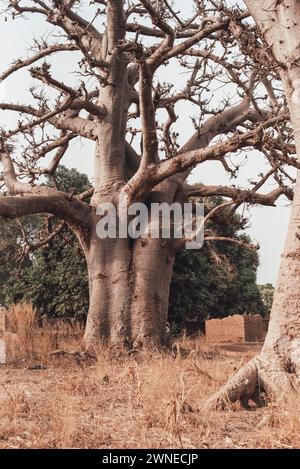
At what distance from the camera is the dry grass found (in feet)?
10.2

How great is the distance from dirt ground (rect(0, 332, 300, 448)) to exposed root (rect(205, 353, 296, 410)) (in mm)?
116

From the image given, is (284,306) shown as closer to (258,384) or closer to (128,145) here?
(258,384)

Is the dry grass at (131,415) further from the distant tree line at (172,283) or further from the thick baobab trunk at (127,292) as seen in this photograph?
the distant tree line at (172,283)

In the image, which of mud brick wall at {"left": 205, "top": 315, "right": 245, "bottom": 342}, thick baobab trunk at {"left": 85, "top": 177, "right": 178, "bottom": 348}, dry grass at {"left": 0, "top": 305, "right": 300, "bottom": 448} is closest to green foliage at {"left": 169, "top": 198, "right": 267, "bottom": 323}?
mud brick wall at {"left": 205, "top": 315, "right": 245, "bottom": 342}

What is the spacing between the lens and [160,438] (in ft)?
10.3

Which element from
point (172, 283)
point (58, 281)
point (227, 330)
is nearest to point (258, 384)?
point (227, 330)

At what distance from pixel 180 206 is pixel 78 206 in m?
1.54

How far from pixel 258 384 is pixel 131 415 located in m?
1.13

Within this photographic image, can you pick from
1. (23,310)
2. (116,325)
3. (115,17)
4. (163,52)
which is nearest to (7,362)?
(116,325)

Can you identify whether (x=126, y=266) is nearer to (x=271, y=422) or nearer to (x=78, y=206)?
(x=78, y=206)

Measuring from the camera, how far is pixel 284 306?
443 cm

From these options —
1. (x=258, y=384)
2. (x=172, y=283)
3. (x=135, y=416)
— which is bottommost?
(x=135, y=416)

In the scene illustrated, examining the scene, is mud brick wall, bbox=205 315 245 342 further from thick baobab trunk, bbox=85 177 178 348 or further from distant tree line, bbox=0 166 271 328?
thick baobab trunk, bbox=85 177 178 348

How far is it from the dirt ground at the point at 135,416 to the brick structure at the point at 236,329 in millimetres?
6668
